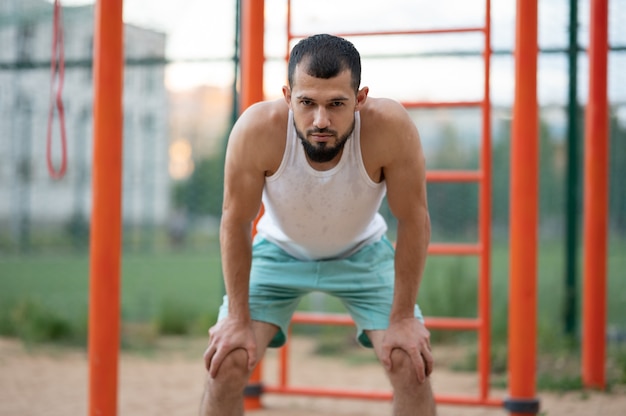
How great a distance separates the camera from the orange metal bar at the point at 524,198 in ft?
10.7

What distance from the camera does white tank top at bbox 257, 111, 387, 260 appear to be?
8.29 ft

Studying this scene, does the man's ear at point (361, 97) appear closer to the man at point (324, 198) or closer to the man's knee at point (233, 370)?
the man at point (324, 198)

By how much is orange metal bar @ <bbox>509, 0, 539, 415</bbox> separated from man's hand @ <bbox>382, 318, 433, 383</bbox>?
91cm

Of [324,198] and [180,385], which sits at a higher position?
[324,198]

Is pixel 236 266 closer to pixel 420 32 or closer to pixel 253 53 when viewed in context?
pixel 253 53

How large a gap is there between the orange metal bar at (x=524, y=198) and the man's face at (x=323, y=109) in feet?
3.81

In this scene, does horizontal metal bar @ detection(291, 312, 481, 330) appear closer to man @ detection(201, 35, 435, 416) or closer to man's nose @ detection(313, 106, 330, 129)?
man @ detection(201, 35, 435, 416)

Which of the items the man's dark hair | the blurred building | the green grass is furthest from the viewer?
the blurred building

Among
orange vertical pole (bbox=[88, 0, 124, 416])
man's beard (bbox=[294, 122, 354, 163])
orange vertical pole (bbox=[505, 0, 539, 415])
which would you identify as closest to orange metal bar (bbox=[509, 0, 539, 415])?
orange vertical pole (bbox=[505, 0, 539, 415])

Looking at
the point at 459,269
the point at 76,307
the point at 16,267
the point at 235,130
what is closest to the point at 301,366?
the point at 459,269

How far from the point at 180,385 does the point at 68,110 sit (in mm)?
3539

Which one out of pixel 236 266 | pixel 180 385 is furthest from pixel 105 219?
pixel 180 385

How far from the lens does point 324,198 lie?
259 centimetres

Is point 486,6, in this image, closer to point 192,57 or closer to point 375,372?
point 375,372
